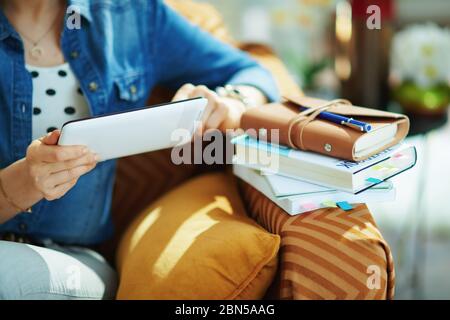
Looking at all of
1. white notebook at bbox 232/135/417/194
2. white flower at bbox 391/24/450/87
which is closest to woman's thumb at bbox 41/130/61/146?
white notebook at bbox 232/135/417/194

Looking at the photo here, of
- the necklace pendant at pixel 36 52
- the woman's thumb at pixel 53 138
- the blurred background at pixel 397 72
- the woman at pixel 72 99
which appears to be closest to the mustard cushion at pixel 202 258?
the woman at pixel 72 99

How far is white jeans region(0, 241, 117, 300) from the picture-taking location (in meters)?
0.82

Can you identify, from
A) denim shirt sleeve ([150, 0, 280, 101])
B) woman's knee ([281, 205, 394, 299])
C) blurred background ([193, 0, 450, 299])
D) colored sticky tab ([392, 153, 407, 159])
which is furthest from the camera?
blurred background ([193, 0, 450, 299])

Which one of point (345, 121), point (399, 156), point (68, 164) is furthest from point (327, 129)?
point (68, 164)

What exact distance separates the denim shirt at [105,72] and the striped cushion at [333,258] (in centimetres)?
36

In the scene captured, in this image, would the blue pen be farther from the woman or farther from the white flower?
the white flower

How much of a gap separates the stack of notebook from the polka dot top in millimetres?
311

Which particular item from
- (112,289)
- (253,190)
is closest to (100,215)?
(112,289)

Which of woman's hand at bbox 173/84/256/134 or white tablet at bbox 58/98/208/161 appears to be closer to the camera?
white tablet at bbox 58/98/208/161

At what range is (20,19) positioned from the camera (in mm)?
983

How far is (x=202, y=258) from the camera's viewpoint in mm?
824

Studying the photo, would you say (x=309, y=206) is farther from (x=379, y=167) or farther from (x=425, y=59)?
(x=425, y=59)

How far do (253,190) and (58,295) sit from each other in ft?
1.22
